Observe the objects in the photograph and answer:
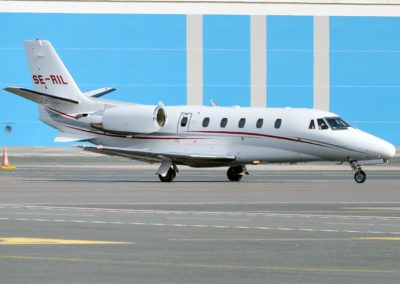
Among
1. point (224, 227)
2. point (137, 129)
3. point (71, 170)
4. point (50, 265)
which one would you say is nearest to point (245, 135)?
point (137, 129)

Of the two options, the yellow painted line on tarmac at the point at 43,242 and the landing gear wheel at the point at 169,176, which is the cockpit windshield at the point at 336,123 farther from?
the yellow painted line on tarmac at the point at 43,242

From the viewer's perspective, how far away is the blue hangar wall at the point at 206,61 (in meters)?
68.6

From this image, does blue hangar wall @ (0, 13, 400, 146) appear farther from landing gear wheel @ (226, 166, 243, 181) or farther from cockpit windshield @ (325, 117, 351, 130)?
cockpit windshield @ (325, 117, 351, 130)

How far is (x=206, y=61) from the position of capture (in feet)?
227

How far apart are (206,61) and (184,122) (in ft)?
90.2

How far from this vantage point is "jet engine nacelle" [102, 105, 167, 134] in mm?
41750

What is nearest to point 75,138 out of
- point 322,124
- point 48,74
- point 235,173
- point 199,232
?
point 48,74

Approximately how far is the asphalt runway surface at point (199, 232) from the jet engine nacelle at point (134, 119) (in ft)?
13.0

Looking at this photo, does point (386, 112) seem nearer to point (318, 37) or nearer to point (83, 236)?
point (318, 37)

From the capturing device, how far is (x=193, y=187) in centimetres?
3541

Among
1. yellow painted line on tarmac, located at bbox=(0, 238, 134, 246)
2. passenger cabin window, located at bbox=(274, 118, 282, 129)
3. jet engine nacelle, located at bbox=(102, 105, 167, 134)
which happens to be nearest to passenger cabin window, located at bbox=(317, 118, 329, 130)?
passenger cabin window, located at bbox=(274, 118, 282, 129)

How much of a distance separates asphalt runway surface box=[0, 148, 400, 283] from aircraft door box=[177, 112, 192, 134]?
421cm

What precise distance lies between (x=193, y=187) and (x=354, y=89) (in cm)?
3541

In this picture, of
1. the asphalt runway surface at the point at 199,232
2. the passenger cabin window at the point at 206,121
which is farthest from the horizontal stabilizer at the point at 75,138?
the asphalt runway surface at the point at 199,232
